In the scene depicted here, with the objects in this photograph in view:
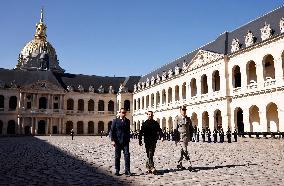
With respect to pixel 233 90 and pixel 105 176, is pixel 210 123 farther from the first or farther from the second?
pixel 105 176

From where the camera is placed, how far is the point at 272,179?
7.87m

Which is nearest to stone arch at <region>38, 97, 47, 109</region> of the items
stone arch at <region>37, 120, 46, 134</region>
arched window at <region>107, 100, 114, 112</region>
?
stone arch at <region>37, 120, 46, 134</region>

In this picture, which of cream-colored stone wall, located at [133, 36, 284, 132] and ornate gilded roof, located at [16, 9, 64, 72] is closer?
cream-colored stone wall, located at [133, 36, 284, 132]

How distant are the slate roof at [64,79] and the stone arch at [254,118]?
121 ft

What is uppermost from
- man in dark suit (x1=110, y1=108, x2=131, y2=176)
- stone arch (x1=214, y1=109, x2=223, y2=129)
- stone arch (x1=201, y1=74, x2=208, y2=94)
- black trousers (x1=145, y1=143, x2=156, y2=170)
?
stone arch (x1=201, y1=74, x2=208, y2=94)

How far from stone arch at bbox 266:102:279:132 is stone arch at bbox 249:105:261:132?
1376 millimetres

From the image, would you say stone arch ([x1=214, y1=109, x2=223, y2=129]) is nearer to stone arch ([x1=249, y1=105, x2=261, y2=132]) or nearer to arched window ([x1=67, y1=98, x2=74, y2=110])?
stone arch ([x1=249, y1=105, x2=261, y2=132])

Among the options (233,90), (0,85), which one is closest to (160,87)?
(233,90)

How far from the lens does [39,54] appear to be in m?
86.9

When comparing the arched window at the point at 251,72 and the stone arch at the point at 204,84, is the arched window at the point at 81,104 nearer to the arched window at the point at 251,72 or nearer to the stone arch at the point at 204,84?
Answer: the stone arch at the point at 204,84

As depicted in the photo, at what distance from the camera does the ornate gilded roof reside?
83062mm

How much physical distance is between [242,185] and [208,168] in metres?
2.90

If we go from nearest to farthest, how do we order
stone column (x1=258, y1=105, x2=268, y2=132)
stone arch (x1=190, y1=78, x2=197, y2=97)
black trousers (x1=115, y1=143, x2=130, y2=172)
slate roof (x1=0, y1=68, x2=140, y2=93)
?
black trousers (x1=115, y1=143, x2=130, y2=172), stone column (x1=258, y1=105, x2=268, y2=132), stone arch (x1=190, y1=78, x2=197, y2=97), slate roof (x1=0, y1=68, x2=140, y2=93)

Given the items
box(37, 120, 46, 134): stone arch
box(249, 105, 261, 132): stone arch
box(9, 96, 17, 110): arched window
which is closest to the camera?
box(249, 105, 261, 132): stone arch
